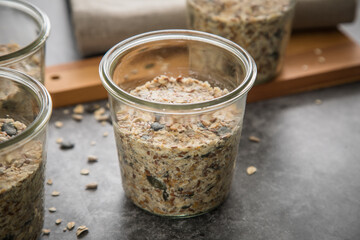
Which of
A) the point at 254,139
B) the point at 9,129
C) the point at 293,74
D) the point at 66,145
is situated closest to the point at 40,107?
the point at 9,129

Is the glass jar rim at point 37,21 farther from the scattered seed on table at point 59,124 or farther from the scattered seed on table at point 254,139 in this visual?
the scattered seed on table at point 254,139

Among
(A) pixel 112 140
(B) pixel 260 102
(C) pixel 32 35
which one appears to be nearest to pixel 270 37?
(B) pixel 260 102

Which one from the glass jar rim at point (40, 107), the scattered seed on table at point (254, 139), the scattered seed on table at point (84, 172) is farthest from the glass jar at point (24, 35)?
the scattered seed on table at point (254, 139)

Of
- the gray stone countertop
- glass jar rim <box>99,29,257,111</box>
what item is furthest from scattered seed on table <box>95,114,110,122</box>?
glass jar rim <box>99,29,257,111</box>

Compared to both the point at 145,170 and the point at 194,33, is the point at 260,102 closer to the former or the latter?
the point at 194,33

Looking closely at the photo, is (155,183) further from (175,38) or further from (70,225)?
(175,38)

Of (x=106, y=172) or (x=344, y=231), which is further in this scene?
(x=106, y=172)
